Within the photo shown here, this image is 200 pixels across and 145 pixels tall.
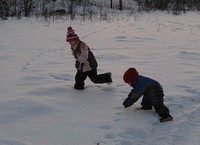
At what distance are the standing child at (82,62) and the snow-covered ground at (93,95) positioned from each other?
13 cm

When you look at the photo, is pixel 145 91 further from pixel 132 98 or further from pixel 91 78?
pixel 91 78

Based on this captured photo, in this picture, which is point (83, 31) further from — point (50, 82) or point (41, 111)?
point (41, 111)

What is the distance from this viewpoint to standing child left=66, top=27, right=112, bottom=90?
16.9 feet

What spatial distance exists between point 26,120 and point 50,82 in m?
1.54

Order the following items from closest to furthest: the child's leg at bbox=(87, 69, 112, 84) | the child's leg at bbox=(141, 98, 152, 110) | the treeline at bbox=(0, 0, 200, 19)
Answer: the child's leg at bbox=(141, 98, 152, 110) < the child's leg at bbox=(87, 69, 112, 84) < the treeline at bbox=(0, 0, 200, 19)

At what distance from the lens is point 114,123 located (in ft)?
13.3

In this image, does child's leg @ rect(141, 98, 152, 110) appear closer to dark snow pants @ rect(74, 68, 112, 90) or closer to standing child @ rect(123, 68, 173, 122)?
standing child @ rect(123, 68, 173, 122)

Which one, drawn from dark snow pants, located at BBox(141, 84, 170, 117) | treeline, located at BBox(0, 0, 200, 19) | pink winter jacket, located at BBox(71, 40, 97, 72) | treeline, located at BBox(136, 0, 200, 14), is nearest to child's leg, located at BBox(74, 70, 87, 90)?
pink winter jacket, located at BBox(71, 40, 97, 72)

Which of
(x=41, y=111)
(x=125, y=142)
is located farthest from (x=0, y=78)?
(x=125, y=142)

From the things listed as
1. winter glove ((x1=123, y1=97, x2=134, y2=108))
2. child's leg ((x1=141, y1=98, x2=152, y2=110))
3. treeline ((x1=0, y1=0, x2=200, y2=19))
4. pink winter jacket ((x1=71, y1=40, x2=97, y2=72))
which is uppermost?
treeline ((x1=0, y1=0, x2=200, y2=19))

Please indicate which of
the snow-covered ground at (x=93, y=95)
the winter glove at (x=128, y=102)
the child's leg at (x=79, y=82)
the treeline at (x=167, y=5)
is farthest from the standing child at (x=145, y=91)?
the treeline at (x=167, y=5)

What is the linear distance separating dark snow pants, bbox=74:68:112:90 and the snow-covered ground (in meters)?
0.10

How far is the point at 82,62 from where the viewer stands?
5254 mm

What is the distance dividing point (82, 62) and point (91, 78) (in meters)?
0.29
